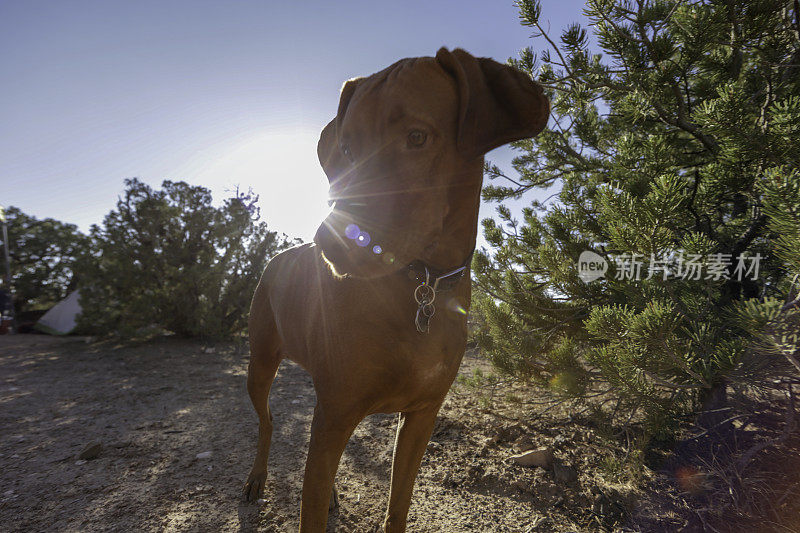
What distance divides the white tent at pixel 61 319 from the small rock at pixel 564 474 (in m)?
12.1

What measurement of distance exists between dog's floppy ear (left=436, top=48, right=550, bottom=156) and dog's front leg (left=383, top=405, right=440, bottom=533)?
121 centimetres

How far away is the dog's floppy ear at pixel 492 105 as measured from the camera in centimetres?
125

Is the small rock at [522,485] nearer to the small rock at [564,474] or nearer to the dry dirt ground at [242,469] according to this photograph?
the dry dirt ground at [242,469]

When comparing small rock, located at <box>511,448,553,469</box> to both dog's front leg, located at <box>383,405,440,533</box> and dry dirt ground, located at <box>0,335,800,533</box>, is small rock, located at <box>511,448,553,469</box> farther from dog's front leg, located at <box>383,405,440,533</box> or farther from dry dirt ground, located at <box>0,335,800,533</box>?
dog's front leg, located at <box>383,405,440,533</box>

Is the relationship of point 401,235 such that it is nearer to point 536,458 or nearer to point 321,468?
point 321,468

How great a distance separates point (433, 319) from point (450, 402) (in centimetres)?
282

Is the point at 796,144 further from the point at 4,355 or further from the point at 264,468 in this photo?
the point at 4,355

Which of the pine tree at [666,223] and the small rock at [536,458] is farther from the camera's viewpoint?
the small rock at [536,458]

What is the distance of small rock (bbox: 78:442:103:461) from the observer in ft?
8.89

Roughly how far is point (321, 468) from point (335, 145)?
1.31 m

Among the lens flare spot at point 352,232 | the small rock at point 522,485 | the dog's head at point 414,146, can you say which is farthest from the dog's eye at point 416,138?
the small rock at point 522,485

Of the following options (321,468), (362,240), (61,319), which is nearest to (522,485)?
(321,468)

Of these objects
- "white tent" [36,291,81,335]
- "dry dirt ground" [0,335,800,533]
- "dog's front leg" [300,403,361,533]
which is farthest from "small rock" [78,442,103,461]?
"white tent" [36,291,81,335]

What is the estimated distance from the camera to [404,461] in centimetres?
163
